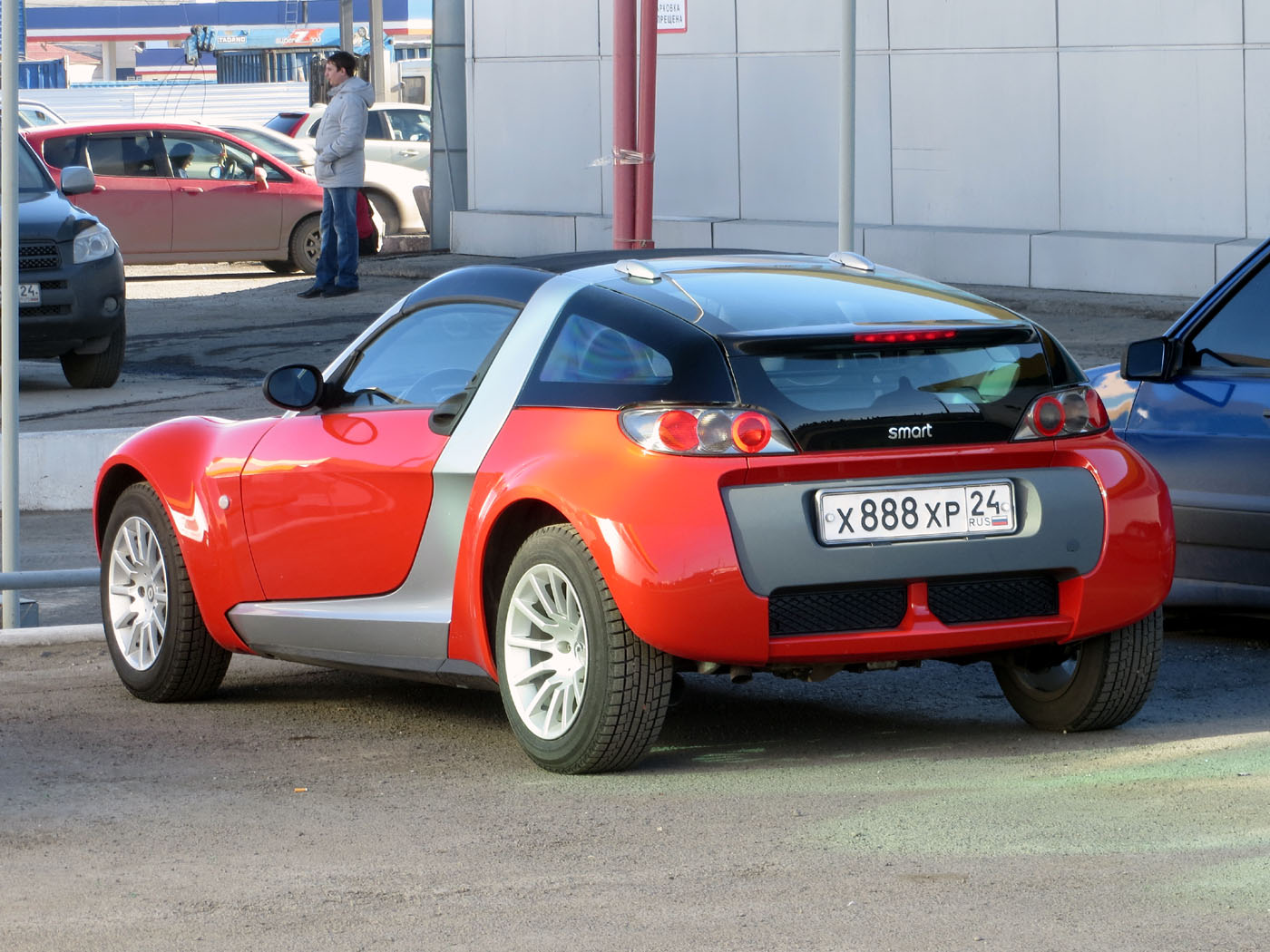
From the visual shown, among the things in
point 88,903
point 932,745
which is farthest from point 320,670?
point 88,903

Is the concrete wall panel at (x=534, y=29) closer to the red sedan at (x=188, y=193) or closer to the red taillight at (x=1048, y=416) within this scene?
the red sedan at (x=188, y=193)

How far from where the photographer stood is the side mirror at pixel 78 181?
14.7 m

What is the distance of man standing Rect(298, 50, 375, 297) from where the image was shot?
19234 mm

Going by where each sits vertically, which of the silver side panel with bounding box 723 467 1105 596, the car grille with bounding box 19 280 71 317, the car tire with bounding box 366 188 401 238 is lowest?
the silver side panel with bounding box 723 467 1105 596

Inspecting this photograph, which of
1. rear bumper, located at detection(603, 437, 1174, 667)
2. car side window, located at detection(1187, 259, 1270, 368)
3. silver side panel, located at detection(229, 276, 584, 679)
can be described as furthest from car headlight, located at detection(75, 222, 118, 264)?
rear bumper, located at detection(603, 437, 1174, 667)

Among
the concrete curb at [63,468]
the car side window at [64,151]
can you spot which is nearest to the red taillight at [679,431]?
the concrete curb at [63,468]

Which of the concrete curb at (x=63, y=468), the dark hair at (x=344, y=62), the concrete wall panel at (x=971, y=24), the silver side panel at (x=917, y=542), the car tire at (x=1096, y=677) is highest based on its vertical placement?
the concrete wall panel at (x=971, y=24)

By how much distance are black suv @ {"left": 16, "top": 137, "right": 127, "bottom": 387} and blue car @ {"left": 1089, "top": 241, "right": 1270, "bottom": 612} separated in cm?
913

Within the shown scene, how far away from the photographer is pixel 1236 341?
729 cm

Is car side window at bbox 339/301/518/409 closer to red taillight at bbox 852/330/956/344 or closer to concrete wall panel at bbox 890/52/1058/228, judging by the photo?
red taillight at bbox 852/330/956/344

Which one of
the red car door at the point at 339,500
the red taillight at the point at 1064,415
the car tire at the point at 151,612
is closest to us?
the red taillight at the point at 1064,415

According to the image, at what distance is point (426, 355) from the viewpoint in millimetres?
6363

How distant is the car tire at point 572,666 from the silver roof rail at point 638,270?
0.82 meters

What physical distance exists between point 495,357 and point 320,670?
74.2 inches
